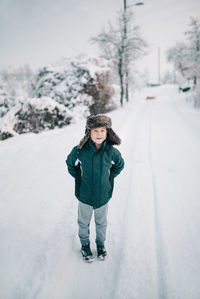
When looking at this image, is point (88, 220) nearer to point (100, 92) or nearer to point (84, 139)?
point (84, 139)

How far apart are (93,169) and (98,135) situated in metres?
0.38

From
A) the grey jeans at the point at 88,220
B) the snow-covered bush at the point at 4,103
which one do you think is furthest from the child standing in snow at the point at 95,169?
the snow-covered bush at the point at 4,103

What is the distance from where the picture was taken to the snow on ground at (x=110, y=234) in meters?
1.81

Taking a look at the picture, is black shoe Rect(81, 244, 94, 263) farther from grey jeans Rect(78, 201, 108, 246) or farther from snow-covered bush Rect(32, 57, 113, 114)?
snow-covered bush Rect(32, 57, 113, 114)

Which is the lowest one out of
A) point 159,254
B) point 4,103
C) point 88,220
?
point 159,254

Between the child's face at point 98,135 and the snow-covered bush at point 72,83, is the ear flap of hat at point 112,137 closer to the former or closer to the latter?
the child's face at point 98,135

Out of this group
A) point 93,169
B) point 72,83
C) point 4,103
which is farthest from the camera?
point 72,83

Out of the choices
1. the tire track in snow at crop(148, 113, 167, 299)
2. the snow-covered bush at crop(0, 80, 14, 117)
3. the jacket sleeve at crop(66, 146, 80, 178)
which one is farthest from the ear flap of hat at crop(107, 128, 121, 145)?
the snow-covered bush at crop(0, 80, 14, 117)

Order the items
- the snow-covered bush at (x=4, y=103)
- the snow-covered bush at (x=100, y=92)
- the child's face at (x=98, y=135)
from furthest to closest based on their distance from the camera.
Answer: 1. the snow-covered bush at (x=100, y=92)
2. the snow-covered bush at (x=4, y=103)
3. the child's face at (x=98, y=135)

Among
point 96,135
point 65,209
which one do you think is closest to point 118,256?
point 65,209

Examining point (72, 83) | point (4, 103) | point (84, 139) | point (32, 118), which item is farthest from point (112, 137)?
point (72, 83)

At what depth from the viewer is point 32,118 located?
22.0 feet

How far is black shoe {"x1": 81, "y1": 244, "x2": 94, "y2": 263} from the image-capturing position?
206 centimetres

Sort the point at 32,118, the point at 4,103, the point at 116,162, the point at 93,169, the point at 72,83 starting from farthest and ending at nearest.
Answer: the point at 72,83 → the point at 4,103 → the point at 32,118 → the point at 116,162 → the point at 93,169
